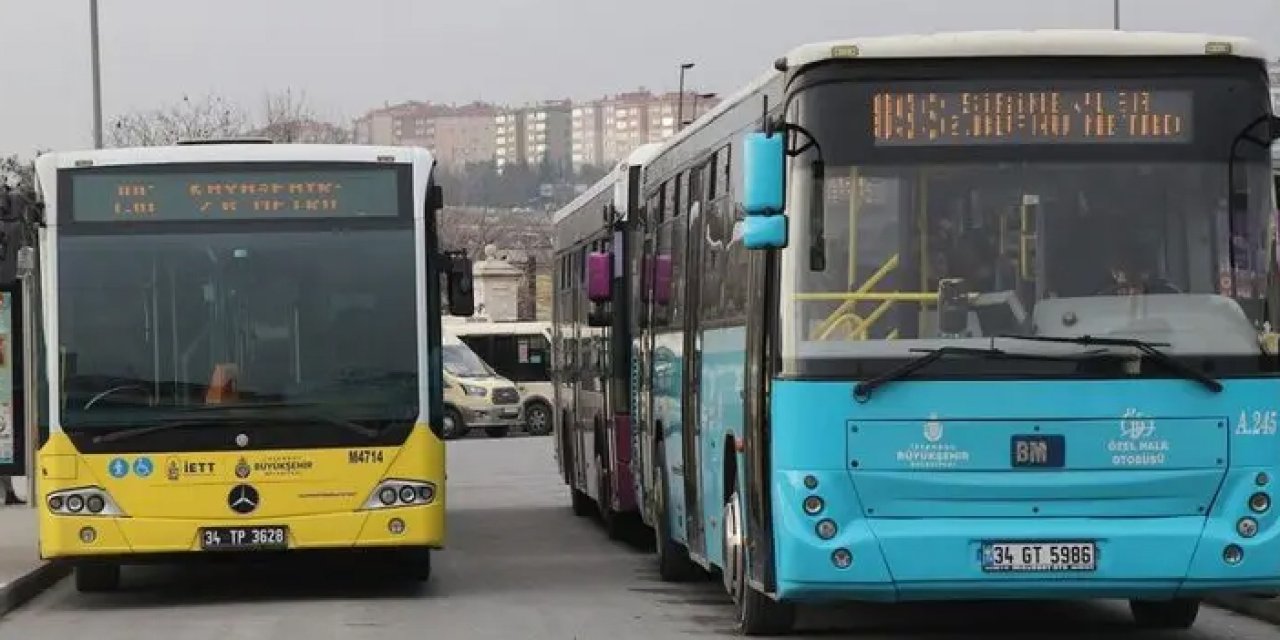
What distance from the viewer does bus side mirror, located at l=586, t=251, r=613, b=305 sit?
1922cm

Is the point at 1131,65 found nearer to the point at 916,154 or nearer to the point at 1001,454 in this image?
the point at 916,154

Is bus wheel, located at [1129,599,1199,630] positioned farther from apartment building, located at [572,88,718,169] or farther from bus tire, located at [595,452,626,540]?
apartment building, located at [572,88,718,169]

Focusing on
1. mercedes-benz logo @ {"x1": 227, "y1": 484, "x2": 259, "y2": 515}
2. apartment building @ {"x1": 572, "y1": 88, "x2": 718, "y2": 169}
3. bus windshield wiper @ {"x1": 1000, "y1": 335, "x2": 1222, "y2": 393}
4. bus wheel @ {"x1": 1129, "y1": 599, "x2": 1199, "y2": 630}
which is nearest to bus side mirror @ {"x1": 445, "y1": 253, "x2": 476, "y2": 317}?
mercedes-benz logo @ {"x1": 227, "y1": 484, "x2": 259, "y2": 515}

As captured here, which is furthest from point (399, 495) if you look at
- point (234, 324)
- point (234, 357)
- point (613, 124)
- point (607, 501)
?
point (613, 124)

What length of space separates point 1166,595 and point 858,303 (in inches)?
78.0

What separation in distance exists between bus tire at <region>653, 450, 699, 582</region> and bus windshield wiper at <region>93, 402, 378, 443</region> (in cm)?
214

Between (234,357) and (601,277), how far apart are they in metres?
4.83

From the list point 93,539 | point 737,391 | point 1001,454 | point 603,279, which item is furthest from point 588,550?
point 1001,454

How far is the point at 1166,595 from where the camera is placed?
1058 cm

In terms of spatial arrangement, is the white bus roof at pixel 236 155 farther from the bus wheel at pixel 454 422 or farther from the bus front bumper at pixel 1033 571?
the bus wheel at pixel 454 422

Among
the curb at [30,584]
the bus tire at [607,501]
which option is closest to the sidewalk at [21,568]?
the curb at [30,584]

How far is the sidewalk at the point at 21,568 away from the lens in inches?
626

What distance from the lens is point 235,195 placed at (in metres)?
15.4

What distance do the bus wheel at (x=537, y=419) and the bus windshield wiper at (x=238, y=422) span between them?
39.0 metres
